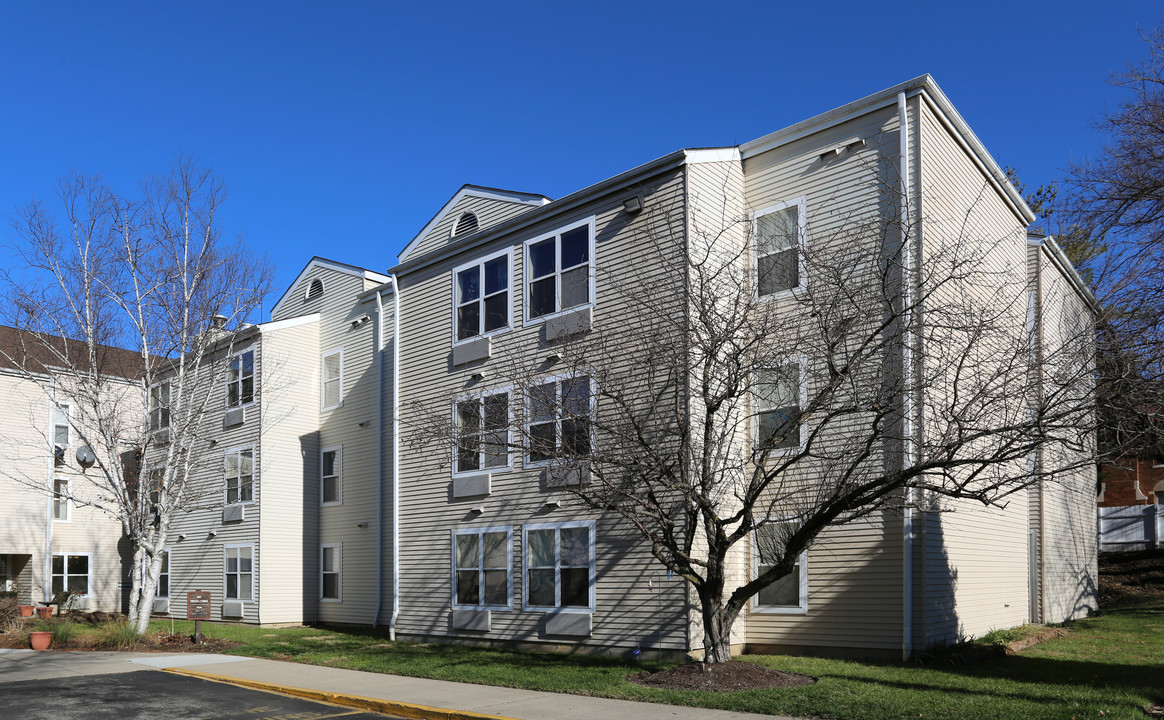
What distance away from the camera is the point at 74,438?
112 feet

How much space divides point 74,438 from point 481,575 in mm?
23013

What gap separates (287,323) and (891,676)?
1993 cm

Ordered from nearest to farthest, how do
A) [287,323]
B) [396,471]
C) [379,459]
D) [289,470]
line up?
[396,471] < [379,459] < [289,470] < [287,323]

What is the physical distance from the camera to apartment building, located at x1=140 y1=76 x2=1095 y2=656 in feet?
48.6

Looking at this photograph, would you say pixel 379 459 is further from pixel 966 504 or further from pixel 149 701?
pixel 966 504

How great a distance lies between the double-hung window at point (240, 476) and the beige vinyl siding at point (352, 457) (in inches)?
67.7

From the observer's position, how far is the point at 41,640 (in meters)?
19.3

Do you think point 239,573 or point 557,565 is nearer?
point 557,565

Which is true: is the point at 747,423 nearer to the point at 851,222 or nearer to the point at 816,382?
the point at 816,382

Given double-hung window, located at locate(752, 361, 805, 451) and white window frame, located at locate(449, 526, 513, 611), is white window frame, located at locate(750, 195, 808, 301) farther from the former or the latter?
white window frame, located at locate(449, 526, 513, 611)

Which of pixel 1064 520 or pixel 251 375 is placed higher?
pixel 251 375

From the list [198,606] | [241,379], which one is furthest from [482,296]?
[241,379]

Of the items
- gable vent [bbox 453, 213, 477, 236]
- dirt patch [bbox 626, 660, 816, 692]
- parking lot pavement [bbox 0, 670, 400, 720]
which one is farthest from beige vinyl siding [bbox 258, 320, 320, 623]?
dirt patch [bbox 626, 660, 816, 692]

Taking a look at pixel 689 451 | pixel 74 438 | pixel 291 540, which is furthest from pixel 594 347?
pixel 74 438
